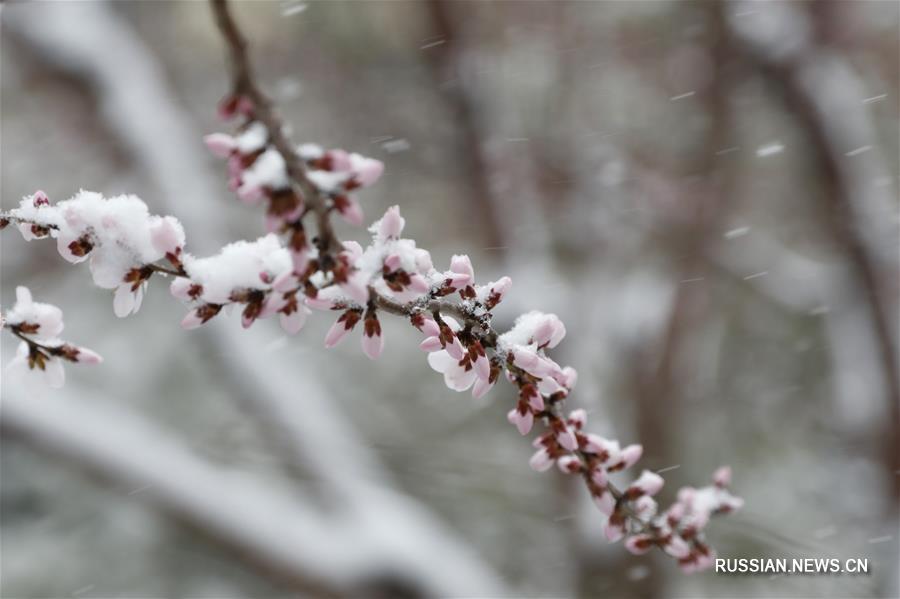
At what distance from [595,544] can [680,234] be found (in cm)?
147

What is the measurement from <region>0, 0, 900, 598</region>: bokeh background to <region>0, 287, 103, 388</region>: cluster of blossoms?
4.61 feet

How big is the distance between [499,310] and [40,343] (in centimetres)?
191

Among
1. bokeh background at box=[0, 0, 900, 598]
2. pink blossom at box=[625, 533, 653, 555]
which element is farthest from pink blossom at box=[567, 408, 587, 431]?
bokeh background at box=[0, 0, 900, 598]

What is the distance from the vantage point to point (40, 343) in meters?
0.61

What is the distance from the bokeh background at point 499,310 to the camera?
2221 mm

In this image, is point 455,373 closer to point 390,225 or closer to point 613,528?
point 390,225

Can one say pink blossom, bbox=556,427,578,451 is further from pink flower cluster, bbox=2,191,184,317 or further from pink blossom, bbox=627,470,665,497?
pink flower cluster, bbox=2,191,184,317

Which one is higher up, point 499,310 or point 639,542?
point 499,310

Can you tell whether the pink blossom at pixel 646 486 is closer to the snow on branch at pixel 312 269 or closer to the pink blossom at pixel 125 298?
the snow on branch at pixel 312 269

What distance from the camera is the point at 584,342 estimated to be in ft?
9.53

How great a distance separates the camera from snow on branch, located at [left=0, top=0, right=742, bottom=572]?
1.32 feet

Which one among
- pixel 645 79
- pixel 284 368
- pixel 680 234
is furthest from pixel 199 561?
pixel 645 79

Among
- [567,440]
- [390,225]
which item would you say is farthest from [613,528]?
[390,225]

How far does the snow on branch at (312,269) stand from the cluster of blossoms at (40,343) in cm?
6
